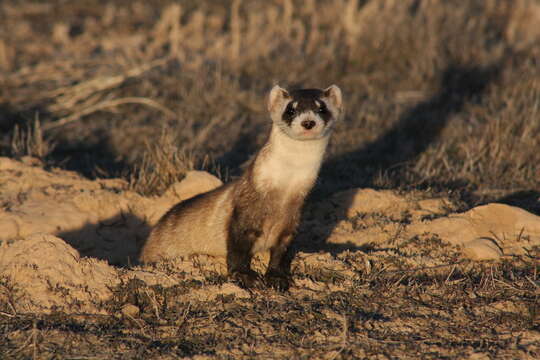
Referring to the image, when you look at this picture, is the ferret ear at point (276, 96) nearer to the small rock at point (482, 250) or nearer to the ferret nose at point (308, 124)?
the ferret nose at point (308, 124)

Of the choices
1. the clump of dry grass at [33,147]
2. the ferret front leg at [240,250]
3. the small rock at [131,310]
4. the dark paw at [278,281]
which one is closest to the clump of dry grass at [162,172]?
the clump of dry grass at [33,147]

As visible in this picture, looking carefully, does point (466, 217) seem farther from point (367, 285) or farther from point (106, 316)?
point (106, 316)

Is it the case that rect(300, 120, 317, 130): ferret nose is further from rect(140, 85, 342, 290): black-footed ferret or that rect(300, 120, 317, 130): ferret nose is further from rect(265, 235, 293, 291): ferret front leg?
rect(265, 235, 293, 291): ferret front leg

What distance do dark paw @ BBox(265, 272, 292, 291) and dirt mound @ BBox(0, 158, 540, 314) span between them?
0.09 meters

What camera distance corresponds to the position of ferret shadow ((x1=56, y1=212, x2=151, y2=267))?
574 cm

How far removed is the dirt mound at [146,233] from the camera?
13.5ft

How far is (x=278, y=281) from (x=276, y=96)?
127cm

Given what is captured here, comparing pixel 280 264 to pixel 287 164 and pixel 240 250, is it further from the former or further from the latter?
pixel 287 164

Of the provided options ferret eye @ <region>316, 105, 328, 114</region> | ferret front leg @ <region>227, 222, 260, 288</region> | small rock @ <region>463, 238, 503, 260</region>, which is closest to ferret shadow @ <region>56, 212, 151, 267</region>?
ferret front leg @ <region>227, 222, 260, 288</region>

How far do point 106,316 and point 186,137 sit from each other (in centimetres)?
395

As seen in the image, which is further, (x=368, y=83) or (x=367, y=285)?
(x=368, y=83)

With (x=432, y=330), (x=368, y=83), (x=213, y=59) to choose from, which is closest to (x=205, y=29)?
(x=213, y=59)

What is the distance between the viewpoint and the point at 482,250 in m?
4.68

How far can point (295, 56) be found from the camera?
10.0 m
